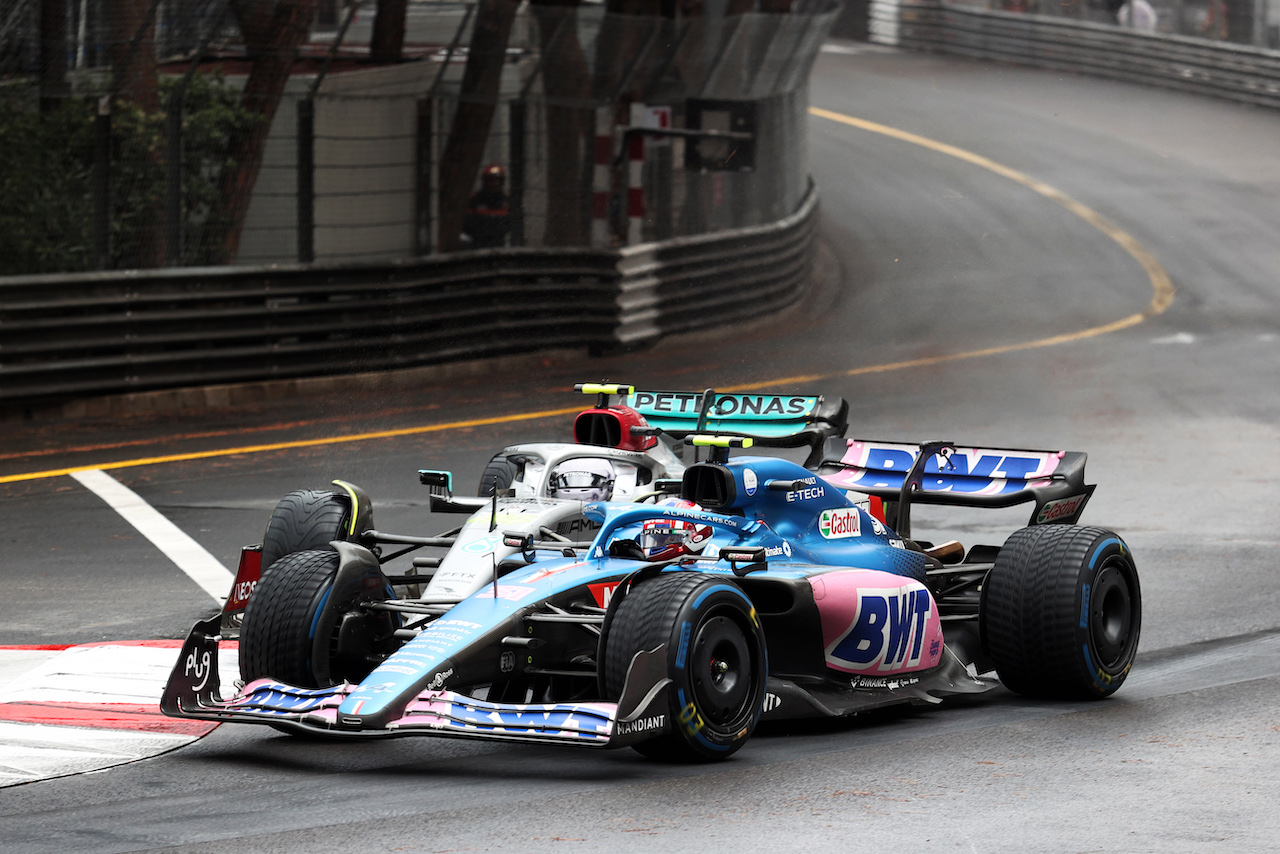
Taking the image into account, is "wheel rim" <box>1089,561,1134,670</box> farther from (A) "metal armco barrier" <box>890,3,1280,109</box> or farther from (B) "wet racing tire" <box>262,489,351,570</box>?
(A) "metal armco barrier" <box>890,3,1280,109</box>

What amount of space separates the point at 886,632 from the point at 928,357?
14.7m

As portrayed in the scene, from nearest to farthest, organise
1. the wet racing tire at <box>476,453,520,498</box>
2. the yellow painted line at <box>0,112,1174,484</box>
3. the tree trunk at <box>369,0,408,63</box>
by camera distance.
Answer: the wet racing tire at <box>476,453,520,498</box> < the yellow painted line at <box>0,112,1174,484</box> < the tree trunk at <box>369,0,408,63</box>

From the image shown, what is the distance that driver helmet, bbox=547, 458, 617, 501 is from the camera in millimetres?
9328

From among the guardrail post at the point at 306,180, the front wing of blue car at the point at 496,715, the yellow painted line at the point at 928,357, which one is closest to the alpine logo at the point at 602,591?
the front wing of blue car at the point at 496,715

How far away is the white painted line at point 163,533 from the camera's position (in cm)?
1130

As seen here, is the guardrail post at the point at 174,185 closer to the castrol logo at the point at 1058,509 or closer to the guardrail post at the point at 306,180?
the guardrail post at the point at 306,180

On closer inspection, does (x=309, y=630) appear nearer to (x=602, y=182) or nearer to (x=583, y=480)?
(x=583, y=480)

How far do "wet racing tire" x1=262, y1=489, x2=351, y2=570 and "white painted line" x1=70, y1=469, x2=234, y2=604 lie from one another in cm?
188

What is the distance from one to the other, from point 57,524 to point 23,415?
4.83 metres

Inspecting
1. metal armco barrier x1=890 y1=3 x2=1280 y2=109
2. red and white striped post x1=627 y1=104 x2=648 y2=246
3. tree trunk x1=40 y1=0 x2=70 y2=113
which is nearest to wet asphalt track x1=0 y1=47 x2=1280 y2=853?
red and white striped post x1=627 y1=104 x2=648 y2=246

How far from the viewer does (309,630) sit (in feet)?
25.1

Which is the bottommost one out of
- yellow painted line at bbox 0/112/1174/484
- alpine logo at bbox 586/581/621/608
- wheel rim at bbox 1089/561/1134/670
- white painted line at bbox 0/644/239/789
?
yellow painted line at bbox 0/112/1174/484

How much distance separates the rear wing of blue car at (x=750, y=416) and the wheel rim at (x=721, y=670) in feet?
9.59

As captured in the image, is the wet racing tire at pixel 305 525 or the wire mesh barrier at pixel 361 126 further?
the wire mesh barrier at pixel 361 126
